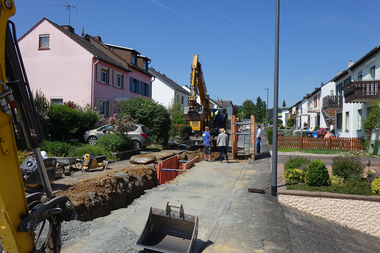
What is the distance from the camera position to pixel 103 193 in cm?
663

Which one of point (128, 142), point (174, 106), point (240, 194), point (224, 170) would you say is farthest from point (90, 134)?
point (174, 106)

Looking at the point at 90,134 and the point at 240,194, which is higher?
the point at 90,134

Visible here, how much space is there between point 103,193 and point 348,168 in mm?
7134

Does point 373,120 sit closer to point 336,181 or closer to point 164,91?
point 336,181

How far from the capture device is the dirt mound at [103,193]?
5914mm

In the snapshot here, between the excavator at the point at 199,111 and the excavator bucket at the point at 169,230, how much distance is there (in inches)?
429

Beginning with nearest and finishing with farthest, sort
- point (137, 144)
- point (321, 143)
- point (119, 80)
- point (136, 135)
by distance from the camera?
point (137, 144) < point (136, 135) < point (321, 143) < point (119, 80)

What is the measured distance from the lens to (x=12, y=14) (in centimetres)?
256

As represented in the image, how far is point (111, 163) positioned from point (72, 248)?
8.58 m

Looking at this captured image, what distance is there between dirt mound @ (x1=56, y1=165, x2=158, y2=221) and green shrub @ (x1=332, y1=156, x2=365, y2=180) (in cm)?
609

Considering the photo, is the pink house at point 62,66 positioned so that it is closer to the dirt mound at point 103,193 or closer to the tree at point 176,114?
the tree at point 176,114

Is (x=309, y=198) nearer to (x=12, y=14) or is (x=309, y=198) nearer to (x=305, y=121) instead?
(x=12, y=14)

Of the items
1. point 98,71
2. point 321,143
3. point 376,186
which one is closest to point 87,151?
point 376,186

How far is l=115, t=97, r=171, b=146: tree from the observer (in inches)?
A: 741
